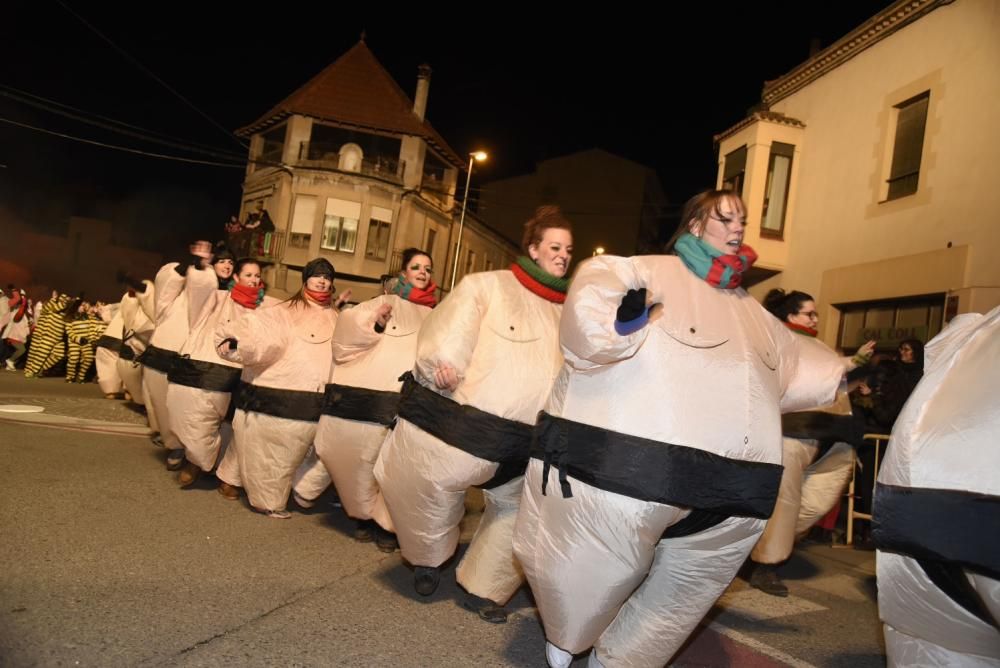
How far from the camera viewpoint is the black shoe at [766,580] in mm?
5371

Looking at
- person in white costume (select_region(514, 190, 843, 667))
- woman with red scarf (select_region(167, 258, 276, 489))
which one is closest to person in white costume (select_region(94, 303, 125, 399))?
woman with red scarf (select_region(167, 258, 276, 489))

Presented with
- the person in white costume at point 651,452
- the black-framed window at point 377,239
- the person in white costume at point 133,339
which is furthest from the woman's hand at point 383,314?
the black-framed window at point 377,239

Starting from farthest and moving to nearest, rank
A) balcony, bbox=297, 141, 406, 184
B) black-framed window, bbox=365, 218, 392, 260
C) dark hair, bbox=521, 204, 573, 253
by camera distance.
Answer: black-framed window, bbox=365, 218, 392, 260, balcony, bbox=297, 141, 406, 184, dark hair, bbox=521, 204, 573, 253

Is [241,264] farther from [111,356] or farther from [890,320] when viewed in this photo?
[890,320]

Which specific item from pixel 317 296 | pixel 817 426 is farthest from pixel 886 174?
pixel 317 296

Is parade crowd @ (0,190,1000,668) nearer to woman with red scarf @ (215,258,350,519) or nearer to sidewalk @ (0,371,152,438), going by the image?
woman with red scarf @ (215,258,350,519)

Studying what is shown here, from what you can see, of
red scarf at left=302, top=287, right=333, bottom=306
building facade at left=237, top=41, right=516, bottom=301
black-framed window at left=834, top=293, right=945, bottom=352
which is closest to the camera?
red scarf at left=302, top=287, right=333, bottom=306

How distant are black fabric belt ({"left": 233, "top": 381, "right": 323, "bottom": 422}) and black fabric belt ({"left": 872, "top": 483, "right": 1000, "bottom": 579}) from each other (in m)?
4.08

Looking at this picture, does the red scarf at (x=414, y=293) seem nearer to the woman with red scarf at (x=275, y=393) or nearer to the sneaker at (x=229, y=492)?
the woman with red scarf at (x=275, y=393)

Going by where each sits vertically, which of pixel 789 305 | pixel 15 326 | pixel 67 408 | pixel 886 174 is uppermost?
pixel 886 174

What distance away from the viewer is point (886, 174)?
11789 mm

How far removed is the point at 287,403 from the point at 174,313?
7.71 ft

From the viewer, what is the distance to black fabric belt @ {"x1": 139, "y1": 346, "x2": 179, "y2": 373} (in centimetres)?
693

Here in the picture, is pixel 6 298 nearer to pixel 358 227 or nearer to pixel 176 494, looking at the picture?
pixel 176 494
